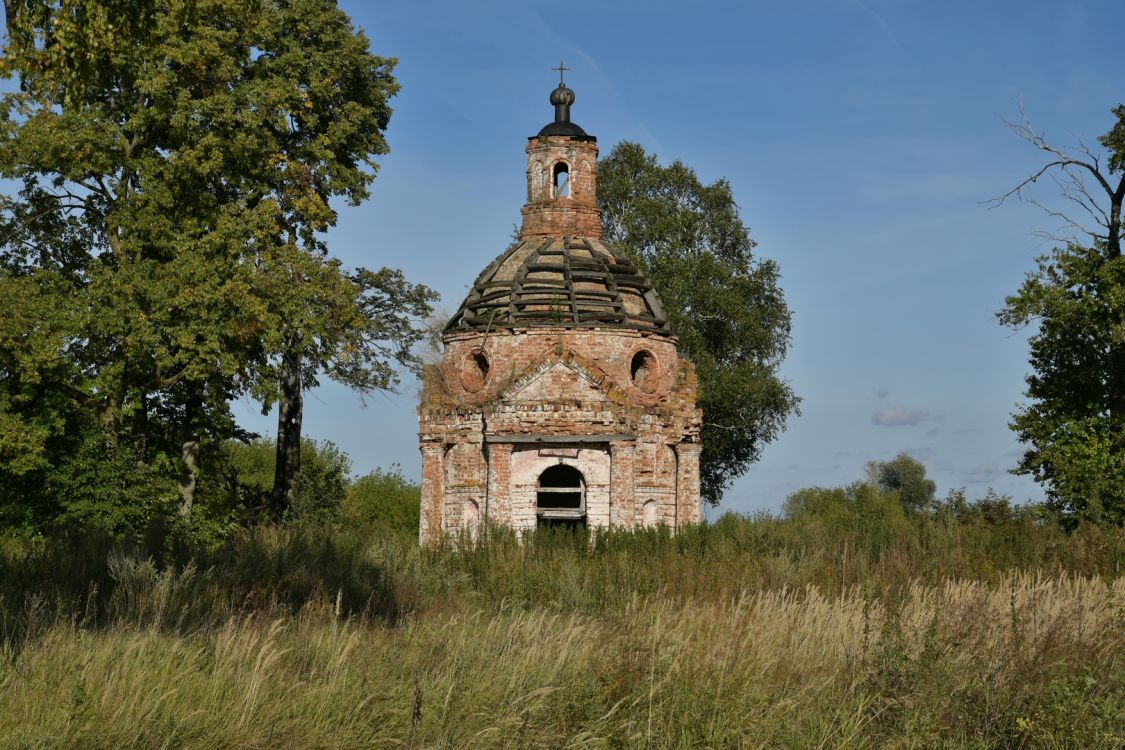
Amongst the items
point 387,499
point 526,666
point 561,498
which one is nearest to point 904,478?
point 387,499

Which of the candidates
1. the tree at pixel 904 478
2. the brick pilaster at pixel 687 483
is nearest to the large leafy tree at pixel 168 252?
the brick pilaster at pixel 687 483

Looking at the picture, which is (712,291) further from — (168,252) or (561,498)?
(168,252)

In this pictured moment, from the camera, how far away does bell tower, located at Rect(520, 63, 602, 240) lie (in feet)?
90.0

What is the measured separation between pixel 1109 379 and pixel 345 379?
16756 millimetres

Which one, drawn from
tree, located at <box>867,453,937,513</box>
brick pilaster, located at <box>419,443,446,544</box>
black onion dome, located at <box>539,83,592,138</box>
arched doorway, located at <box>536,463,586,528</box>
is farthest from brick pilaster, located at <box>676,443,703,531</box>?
tree, located at <box>867,453,937,513</box>

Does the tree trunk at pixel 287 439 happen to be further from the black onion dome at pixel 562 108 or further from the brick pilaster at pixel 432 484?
the black onion dome at pixel 562 108

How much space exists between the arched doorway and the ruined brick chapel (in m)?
0.04

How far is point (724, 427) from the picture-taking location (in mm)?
36500

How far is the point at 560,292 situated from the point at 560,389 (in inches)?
96.7

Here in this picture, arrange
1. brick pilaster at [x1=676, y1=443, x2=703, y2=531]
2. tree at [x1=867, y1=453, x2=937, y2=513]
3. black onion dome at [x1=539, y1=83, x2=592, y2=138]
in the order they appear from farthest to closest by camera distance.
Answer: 1. tree at [x1=867, y1=453, x2=937, y2=513]
2. black onion dome at [x1=539, y1=83, x2=592, y2=138]
3. brick pilaster at [x1=676, y1=443, x2=703, y2=531]

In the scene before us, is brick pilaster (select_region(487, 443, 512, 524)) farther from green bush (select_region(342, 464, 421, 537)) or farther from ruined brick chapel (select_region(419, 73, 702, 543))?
green bush (select_region(342, 464, 421, 537))

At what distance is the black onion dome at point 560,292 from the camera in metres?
25.5

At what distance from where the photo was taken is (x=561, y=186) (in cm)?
2783

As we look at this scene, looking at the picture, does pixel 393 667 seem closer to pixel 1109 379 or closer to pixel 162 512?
pixel 162 512
